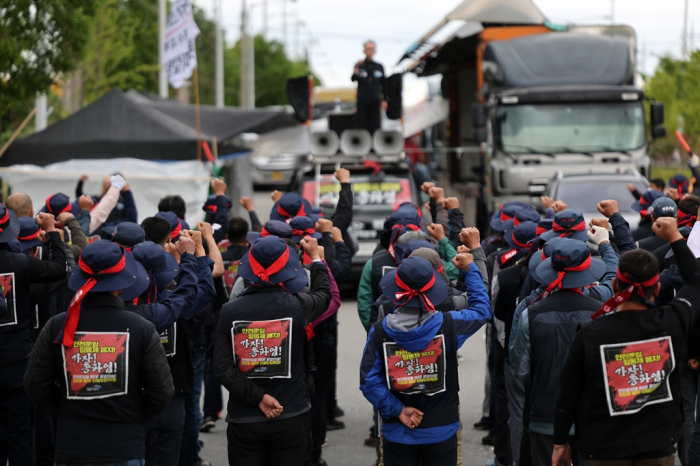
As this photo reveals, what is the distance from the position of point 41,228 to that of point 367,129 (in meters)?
8.41

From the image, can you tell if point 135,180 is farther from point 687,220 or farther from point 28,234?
point 687,220

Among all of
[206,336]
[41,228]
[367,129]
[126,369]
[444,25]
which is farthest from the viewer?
[444,25]

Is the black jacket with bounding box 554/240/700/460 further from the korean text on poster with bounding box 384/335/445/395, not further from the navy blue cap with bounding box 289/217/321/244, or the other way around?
the navy blue cap with bounding box 289/217/321/244

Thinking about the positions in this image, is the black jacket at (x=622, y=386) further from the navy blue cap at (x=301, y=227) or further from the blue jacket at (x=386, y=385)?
the navy blue cap at (x=301, y=227)

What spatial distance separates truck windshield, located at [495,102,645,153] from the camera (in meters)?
14.9

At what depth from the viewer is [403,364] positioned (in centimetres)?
438

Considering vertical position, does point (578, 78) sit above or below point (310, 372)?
above

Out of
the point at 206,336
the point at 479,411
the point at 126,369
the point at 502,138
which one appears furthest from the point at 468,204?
the point at 126,369

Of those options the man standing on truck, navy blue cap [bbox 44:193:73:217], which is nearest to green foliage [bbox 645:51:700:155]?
the man standing on truck

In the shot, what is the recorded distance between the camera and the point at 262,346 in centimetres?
455

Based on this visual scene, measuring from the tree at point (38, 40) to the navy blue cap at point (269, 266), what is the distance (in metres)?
7.86

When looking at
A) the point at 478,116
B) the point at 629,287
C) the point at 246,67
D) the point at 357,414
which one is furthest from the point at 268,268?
the point at 246,67

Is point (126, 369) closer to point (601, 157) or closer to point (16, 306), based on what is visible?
point (16, 306)

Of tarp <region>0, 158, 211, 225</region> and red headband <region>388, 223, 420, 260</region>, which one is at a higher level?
tarp <region>0, 158, 211, 225</region>
